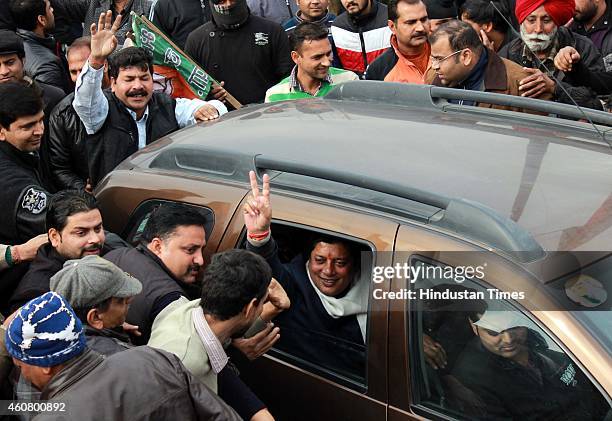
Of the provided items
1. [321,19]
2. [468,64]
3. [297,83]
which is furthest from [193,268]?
[321,19]

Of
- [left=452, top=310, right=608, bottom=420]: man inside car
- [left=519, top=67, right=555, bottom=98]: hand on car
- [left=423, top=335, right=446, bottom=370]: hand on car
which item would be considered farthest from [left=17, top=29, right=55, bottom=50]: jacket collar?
[left=452, top=310, right=608, bottom=420]: man inside car

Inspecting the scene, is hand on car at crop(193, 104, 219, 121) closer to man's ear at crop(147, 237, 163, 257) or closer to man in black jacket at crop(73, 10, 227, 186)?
man in black jacket at crop(73, 10, 227, 186)

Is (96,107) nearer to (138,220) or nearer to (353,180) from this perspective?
(138,220)

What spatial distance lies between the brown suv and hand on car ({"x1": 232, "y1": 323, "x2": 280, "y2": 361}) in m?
0.15

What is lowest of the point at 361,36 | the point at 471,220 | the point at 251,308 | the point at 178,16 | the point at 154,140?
the point at 178,16

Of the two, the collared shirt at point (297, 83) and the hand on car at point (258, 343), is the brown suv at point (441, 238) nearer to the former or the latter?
the hand on car at point (258, 343)

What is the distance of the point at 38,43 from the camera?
23.1ft

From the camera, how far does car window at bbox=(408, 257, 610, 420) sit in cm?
279

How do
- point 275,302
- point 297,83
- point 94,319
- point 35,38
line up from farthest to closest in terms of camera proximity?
point 35,38, point 297,83, point 275,302, point 94,319

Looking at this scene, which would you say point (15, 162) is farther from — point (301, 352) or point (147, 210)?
point (301, 352)

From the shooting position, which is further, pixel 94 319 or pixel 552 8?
pixel 552 8

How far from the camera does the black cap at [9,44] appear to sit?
5.86 meters

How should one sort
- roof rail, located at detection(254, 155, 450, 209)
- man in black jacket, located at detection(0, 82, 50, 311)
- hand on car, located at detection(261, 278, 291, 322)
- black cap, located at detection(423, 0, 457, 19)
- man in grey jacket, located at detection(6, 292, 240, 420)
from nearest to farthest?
man in grey jacket, located at detection(6, 292, 240, 420), roof rail, located at detection(254, 155, 450, 209), hand on car, located at detection(261, 278, 291, 322), man in black jacket, located at detection(0, 82, 50, 311), black cap, located at detection(423, 0, 457, 19)

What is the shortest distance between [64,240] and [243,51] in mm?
3442
